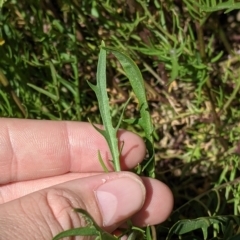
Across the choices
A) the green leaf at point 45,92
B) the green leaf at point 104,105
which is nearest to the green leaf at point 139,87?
the green leaf at point 104,105

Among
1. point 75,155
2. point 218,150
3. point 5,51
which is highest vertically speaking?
point 5,51

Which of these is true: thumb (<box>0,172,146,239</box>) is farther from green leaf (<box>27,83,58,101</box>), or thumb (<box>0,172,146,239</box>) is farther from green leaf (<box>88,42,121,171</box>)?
green leaf (<box>27,83,58,101</box>)

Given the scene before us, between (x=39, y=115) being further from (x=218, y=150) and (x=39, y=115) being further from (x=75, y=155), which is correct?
(x=218, y=150)

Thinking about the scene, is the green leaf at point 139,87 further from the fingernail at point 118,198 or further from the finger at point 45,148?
the finger at point 45,148

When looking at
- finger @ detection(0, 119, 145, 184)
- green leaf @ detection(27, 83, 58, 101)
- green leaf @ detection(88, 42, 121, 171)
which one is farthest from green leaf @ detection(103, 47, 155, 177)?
green leaf @ detection(27, 83, 58, 101)

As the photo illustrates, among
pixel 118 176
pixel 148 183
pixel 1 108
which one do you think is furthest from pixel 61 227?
pixel 1 108

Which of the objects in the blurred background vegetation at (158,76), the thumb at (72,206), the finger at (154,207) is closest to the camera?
the thumb at (72,206)

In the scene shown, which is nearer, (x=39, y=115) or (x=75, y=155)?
(x=75, y=155)
